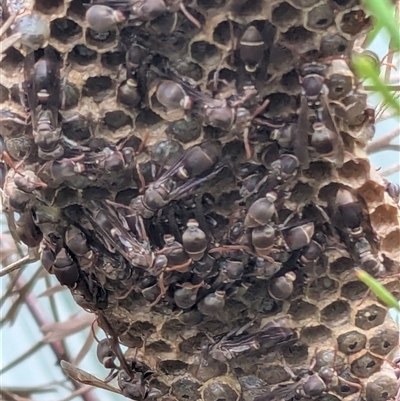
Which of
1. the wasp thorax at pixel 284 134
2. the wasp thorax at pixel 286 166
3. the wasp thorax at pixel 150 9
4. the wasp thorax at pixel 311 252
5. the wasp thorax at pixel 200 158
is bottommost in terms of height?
the wasp thorax at pixel 311 252

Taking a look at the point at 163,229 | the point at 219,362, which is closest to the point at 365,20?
the point at 163,229

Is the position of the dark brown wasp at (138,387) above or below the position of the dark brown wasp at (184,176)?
below

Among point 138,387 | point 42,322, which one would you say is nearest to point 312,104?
point 138,387

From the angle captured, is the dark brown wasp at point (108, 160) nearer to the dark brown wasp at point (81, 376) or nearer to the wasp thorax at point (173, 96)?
the wasp thorax at point (173, 96)

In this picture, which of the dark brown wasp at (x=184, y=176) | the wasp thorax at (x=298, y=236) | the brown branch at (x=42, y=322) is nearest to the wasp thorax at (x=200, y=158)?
the dark brown wasp at (x=184, y=176)

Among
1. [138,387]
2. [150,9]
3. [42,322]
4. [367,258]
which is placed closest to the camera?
[150,9]

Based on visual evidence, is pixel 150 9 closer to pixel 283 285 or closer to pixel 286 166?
pixel 286 166
